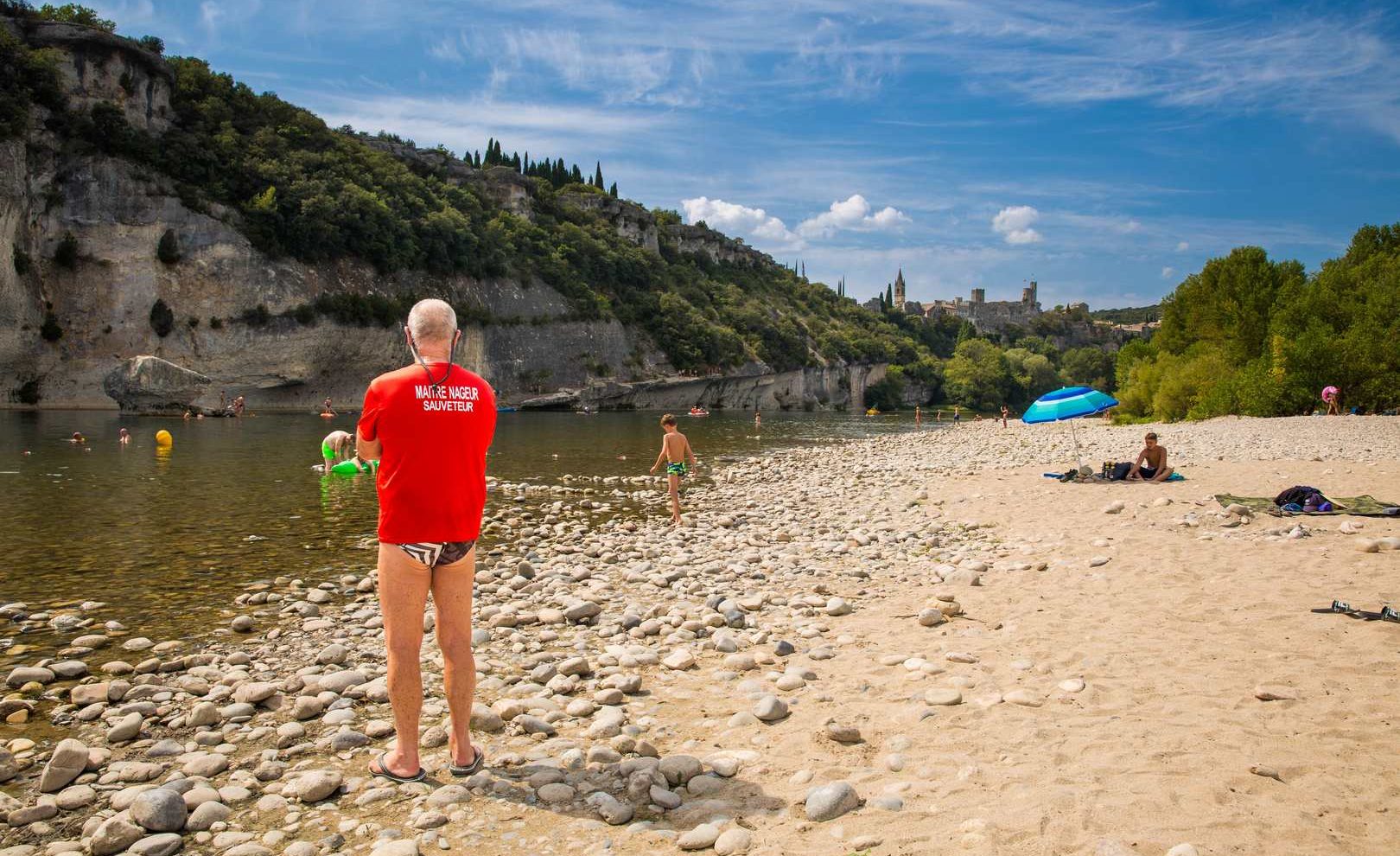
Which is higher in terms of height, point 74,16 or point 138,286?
point 74,16

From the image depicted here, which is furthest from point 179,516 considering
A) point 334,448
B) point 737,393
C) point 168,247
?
point 737,393

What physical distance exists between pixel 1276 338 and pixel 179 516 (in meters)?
49.4

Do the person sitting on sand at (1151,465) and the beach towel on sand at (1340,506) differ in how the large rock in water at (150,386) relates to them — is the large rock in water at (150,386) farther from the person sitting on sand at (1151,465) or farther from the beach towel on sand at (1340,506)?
the beach towel on sand at (1340,506)

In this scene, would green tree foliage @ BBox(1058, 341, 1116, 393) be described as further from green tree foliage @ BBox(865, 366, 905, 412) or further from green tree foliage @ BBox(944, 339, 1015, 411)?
green tree foliage @ BBox(865, 366, 905, 412)

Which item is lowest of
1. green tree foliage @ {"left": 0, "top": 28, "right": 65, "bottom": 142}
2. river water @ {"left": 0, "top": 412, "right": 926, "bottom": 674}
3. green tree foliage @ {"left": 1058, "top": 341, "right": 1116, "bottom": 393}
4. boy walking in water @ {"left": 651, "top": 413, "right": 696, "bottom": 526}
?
river water @ {"left": 0, "top": 412, "right": 926, "bottom": 674}

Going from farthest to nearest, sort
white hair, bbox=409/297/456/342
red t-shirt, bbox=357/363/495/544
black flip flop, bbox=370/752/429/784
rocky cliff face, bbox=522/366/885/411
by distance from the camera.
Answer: rocky cliff face, bbox=522/366/885/411 < black flip flop, bbox=370/752/429/784 < white hair, bbox=409/297/456/342 < red t-shirt, bbox=357/363/495/544

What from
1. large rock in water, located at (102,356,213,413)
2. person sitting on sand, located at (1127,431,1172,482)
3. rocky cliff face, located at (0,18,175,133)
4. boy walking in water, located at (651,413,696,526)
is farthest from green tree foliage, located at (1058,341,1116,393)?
boy walking in water, located at (651,413,696,526)

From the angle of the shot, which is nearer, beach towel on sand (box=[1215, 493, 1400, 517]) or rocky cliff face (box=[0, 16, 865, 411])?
beach towel on sand (box=[1215, 493, 1400, 517])

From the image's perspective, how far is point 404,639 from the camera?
425cm

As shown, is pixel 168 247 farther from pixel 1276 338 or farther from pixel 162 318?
pixel 1276 338

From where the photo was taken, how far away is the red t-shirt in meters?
4.14

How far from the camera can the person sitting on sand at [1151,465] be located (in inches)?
651

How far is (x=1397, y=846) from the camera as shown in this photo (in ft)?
10.3

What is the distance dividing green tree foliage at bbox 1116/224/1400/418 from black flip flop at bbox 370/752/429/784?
46.4 m
